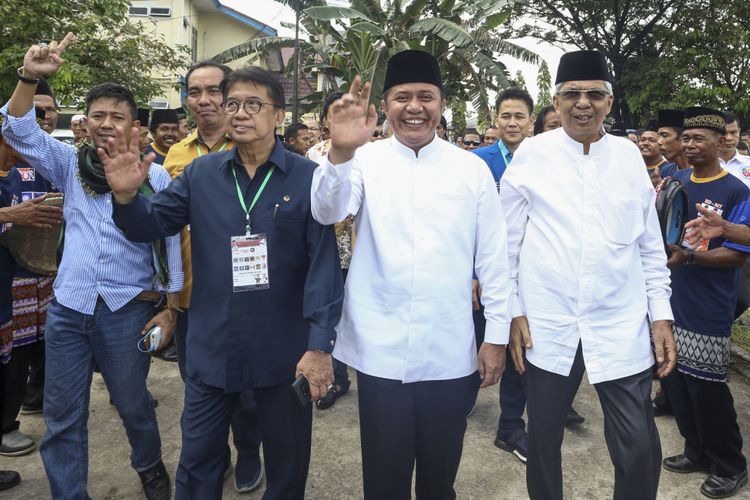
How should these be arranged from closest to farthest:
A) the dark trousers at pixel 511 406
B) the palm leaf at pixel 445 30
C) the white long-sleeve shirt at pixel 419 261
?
1. the white long-sleeve shirt at pixel 419 261
2. the dark trousers at pixel 511 406
3. the palm leaf at pixel 445 30

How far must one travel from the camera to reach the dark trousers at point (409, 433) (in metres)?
2.31

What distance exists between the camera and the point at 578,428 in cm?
403

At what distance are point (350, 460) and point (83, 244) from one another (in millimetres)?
2072

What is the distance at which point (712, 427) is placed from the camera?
330cm

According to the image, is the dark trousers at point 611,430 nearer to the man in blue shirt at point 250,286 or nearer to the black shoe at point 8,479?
the man in blue shirt at point 250,286

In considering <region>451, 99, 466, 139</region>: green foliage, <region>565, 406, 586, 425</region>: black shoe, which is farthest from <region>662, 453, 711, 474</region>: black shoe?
<region>451, 99, 466, 139</region>: green foliage

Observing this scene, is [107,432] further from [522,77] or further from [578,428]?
[522,77]

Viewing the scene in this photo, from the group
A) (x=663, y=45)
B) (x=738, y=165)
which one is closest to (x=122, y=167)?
(x=738, y=165)

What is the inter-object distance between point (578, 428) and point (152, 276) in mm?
3151

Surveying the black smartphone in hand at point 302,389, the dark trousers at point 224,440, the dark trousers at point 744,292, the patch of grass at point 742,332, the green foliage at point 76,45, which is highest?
the green foliage at point 76,45

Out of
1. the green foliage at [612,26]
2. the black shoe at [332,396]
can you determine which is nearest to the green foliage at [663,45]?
the green foliage at [612,26]

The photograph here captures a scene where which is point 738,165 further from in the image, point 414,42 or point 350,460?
point 414,42

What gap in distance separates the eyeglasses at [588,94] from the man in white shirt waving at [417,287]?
60 centimetres

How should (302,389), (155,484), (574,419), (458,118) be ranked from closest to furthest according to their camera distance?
1. (302,389)
2. (155,484)
3. (574,419)
4. (458,118)
